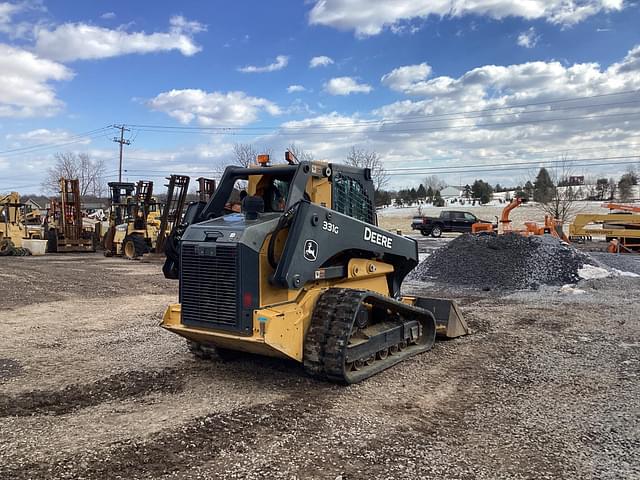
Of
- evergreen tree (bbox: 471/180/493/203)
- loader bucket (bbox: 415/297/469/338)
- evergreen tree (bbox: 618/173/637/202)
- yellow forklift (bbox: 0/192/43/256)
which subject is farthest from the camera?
evergreen tree (bbox: 471/180/493/203)

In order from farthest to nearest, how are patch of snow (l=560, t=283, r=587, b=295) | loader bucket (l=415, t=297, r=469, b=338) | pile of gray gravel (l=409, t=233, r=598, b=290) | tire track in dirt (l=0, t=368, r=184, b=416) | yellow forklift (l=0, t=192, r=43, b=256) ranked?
yellow forklift (l=0, t=192, r=43, b=256)
pile of gray gravel (l=409, t=233, r=598, b=290)
patch of snow (l=560, t=283, r=587, b=295)
loader bucket (l=415, t=297, r=469, b=338)
tire track in dirt (l=0, t=368, r=184, b=416)

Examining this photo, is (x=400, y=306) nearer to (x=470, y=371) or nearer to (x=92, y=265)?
(x=470, y=371)

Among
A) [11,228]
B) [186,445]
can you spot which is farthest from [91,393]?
[11,228]

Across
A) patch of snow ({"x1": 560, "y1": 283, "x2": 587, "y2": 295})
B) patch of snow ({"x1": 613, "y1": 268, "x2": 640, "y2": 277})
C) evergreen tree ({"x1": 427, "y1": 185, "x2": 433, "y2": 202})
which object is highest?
evergreen tree ({"x1": 427, "y1": 185, "x2": 433, "y2": 202})

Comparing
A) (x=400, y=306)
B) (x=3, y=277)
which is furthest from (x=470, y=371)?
(x=3, y=277)

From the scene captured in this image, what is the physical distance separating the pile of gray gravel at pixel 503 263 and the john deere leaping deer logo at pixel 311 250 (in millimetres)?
9243

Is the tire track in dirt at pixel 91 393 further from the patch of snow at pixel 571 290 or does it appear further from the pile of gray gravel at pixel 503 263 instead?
the patch of snow at pixel 571 290

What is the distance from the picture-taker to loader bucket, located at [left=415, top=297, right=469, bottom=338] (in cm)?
804

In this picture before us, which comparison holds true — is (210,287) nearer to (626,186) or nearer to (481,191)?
(626,186)

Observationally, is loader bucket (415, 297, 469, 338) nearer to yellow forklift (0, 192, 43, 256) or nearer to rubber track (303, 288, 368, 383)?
rubber track (303, 288, 368, 383)

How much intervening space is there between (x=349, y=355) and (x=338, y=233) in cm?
126

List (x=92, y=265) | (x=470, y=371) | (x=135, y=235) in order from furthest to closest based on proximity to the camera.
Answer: (x=135, y=235) < (x=92, y=265) < (x=470, y=371)

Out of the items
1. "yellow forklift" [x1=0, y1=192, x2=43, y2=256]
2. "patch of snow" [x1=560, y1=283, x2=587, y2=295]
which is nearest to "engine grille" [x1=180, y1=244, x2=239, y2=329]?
"patch of snow" [x1=560, y1=283, x2=587, y2=295]

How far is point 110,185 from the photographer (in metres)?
24.3
